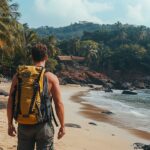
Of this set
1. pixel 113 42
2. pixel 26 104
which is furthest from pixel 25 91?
pixel 113 42

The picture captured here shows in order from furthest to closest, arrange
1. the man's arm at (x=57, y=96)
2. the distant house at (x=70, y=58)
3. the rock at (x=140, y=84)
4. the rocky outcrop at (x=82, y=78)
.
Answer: the rock at (x=140, y=84), the distant house at (x=70, y=58), the rocky outcrop at (x=82, y=78), the man's arm at (x=57, y=96)

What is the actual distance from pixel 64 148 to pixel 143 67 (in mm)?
93303

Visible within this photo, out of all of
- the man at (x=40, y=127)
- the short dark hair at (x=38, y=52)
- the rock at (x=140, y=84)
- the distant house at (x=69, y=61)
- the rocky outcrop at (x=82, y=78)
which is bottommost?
the rock at (x=140, y=84)

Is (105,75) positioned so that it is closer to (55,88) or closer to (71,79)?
(71,79)

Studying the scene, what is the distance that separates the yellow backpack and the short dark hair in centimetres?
18

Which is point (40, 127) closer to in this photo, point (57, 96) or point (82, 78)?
point (57, 96)

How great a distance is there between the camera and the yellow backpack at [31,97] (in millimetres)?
4652

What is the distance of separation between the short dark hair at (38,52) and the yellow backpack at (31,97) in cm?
18

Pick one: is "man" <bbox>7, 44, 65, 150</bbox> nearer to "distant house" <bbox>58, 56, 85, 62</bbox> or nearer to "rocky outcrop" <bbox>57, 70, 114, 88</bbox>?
"rocky outcrop" <bbox>57, 70, 114, 88</bbox>

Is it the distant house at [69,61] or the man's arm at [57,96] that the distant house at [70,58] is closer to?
the distant house at [69,61]

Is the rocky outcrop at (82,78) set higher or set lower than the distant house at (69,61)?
lower

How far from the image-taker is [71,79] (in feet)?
272

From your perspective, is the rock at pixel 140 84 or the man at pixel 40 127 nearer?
the man at pixel 40 127

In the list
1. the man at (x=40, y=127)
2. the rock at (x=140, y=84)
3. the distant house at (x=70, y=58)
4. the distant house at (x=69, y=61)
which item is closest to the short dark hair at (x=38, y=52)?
the man at (x=40, y=127)
